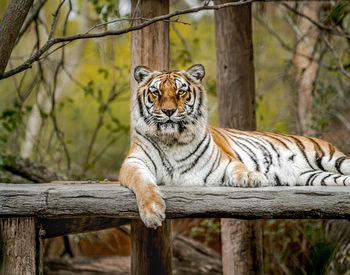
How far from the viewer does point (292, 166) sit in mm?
2889

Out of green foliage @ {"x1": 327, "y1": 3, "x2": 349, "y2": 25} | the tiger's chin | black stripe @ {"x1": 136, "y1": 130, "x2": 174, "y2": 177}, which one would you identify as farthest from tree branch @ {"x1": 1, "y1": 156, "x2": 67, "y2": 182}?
green foliage @ {"x1": 327, "y1": 3, "x2": 349, "y2": 25}

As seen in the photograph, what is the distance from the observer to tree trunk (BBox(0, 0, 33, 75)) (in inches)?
81.2

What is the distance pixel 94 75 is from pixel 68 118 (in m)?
2.01

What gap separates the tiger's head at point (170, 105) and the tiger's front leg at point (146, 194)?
0.29 meters

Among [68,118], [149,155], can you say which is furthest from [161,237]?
[68,118]

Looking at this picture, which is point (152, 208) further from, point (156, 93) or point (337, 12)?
point (337, 12)

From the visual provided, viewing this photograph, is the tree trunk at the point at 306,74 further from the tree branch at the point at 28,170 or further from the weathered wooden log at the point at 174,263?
the tree branch at the point at 28,170

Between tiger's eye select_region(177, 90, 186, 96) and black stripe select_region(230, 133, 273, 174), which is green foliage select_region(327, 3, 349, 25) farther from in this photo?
tiger's eye select_region(177, 90, 186, 96)

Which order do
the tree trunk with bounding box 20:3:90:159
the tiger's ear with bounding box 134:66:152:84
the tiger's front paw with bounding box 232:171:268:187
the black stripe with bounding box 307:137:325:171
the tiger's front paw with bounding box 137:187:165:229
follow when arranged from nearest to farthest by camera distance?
the tiger's front paw with bounding box 137:187:165:229 < the tiger's front paw with bounding box 232:171:268:187 < the tiger's ear with bounding box 134:66:152:84 < the black stripe with bounding box 307:137:325:171 < the tree trunk with bounding box 20:3:90:159

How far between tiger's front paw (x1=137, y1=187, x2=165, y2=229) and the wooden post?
617 mm

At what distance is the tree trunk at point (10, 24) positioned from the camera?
2.06m

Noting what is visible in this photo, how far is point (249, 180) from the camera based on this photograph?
7.52 feet

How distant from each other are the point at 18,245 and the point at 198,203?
3.07 ft

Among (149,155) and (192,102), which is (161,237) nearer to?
(149,155)
